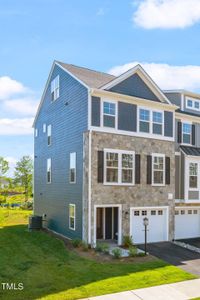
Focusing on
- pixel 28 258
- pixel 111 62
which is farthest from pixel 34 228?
pixel 111 62

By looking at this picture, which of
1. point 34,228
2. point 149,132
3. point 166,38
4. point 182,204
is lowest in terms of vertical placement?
point 34,228

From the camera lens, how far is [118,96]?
1755 centimetres

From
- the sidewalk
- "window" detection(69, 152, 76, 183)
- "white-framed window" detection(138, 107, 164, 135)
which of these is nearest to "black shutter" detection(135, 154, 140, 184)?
"white-framed window" detection(138, 107, 164, 135)

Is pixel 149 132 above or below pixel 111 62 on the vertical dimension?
below

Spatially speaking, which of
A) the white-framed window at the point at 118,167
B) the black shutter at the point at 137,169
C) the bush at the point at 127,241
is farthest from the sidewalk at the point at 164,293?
the black shutter at the point at 137,169

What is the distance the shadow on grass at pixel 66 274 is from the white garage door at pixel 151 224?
13.2 ft

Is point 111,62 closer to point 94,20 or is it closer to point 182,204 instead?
point 94,20

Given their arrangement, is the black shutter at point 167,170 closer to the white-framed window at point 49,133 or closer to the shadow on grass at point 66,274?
the shadow on grass at point 66,274

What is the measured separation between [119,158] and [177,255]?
594 cm

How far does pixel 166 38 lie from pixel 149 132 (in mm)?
5973

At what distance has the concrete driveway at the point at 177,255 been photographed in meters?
13.8

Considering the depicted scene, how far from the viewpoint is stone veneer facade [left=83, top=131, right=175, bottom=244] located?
16.7 metres

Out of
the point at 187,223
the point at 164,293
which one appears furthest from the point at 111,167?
the point at 164,293

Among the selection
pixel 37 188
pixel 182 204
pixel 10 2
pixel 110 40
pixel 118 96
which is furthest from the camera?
pixel 37 188
